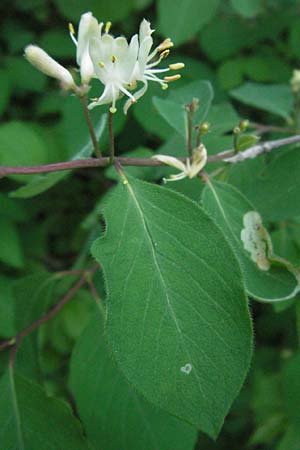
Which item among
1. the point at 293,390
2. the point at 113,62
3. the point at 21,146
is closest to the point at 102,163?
the point at 113,62

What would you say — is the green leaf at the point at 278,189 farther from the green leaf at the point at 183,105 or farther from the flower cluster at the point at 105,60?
the flower cluster at the point at 105,60

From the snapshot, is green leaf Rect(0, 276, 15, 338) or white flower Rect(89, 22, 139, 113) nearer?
white flower Rect(89, 22, 139, 113)

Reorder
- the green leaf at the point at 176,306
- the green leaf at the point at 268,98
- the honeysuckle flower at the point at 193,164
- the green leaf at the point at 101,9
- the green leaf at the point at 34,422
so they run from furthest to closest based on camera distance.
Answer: the green leaf at the point at 101,9, the green leaf at the point at 268,98, the green leaf at the point at 34,422, the honeysuckle flower at the point at 193,164, the green leaf at the point at 176,306

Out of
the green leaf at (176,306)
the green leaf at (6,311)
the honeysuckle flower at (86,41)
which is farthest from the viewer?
the green leaf at (6,311)

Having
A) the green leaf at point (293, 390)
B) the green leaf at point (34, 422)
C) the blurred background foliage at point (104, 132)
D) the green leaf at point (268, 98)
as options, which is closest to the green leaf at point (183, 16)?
the blurred background foliage at point (104, 132)

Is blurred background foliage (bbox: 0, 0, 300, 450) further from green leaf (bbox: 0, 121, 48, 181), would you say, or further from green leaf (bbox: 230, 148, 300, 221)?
green leaf (bbox: 230, 148, 300, 221)

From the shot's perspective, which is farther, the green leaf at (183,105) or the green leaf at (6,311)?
the green leaf at (6,311)

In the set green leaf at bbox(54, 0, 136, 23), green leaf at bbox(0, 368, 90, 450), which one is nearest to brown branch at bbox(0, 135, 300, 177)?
green leaf at bbox(0, 368, 90, 450)
